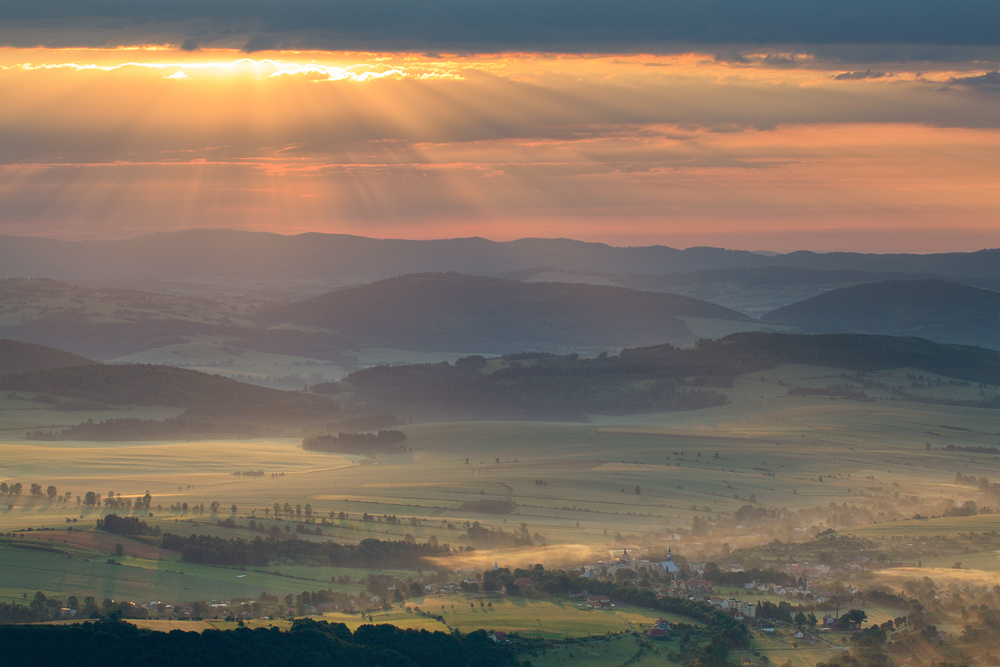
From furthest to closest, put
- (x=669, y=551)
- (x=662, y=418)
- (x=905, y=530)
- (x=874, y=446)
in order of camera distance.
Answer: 1. (x=662, y=418)
2. (x=874, y=446)
3. (x=905, y=530)
4. (x=669, y=551)

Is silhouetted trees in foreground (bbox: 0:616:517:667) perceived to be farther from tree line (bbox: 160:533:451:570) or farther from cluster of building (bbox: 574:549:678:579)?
tree line (bbox: 160:533:451:570)

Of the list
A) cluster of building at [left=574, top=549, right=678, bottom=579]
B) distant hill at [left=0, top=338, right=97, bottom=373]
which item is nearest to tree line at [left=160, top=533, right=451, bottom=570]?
cluster of building at [left=574, top=549, right=678, bottom=579]

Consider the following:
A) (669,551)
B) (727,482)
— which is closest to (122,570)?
(669,551)

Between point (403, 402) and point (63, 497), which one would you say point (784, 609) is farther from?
point (403, 402)

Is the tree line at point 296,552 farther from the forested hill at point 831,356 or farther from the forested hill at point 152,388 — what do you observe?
the forested hill at point 831,356

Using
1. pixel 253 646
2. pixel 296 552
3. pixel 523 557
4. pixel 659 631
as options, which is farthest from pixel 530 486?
pixel 253 646

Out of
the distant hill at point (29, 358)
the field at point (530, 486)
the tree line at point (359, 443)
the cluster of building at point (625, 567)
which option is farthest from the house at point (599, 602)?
the distant hill at point (29, 358)

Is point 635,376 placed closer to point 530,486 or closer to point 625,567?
point 530,486

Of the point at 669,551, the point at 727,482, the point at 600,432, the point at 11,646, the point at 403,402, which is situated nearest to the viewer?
the point at 11,646
